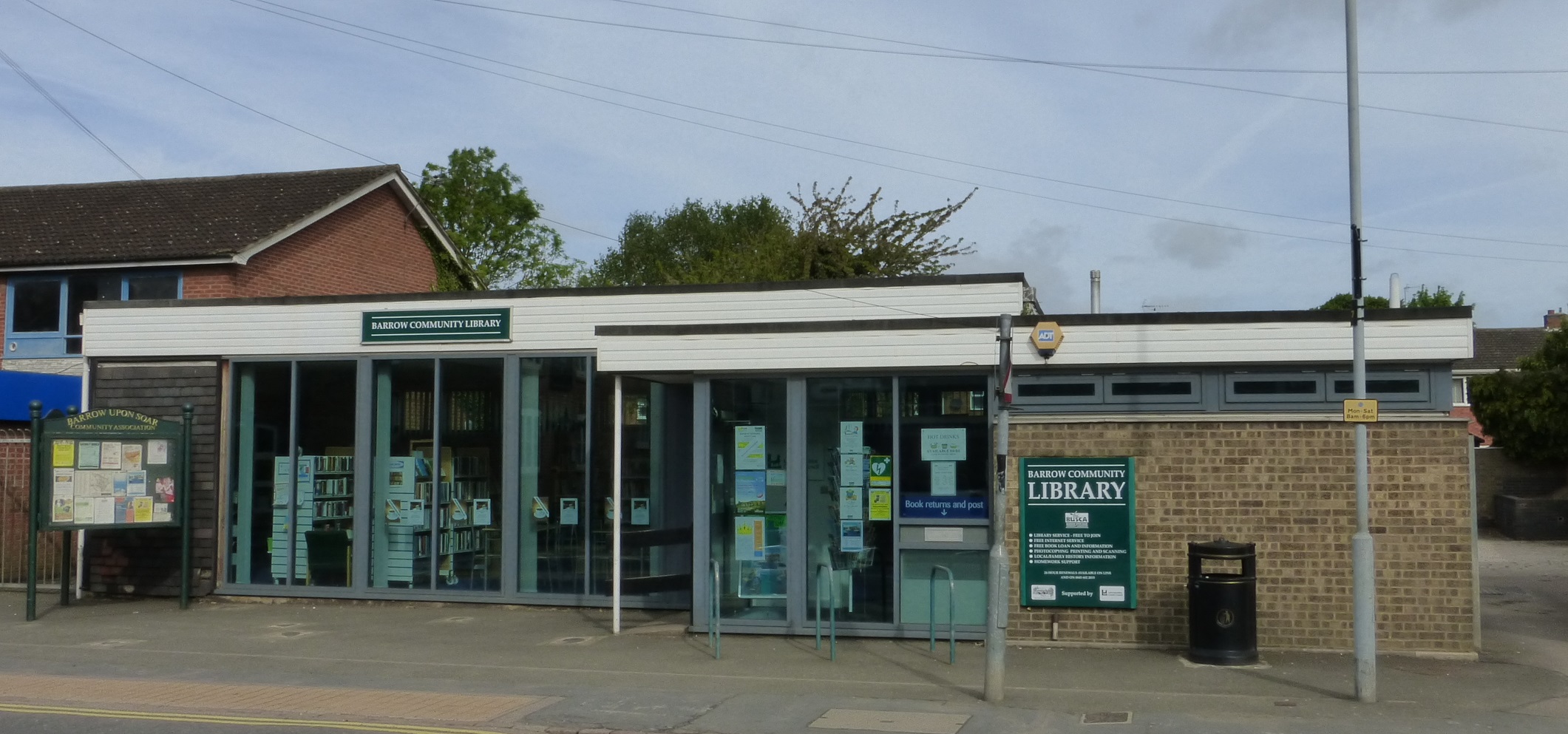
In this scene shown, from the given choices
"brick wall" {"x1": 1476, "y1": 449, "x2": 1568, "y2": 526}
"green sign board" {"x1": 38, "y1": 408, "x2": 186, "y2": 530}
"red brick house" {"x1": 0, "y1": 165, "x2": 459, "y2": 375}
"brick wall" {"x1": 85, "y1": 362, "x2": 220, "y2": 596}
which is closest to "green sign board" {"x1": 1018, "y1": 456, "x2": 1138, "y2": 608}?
"green sign board" {"x1": 38, "y1": 408, "x2": 186, "y2": 530}

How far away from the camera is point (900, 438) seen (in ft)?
44.8

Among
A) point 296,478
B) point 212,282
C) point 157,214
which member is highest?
point 157,214

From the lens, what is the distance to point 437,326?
16734 millimetres

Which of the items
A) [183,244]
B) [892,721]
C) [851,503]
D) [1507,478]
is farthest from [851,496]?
[1507,478]

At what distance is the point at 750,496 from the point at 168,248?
14.4 m

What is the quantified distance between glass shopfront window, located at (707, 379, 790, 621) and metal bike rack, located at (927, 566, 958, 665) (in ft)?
5.31

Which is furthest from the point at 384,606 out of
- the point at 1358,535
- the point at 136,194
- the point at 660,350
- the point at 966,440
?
the point at 136,194

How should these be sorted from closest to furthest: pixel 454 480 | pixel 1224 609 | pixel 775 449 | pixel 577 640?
1. pixel 1224 609
2. pixel 577 640
3. pixel 775 449
4. pixel 454 480

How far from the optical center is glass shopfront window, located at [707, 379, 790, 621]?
1398cm

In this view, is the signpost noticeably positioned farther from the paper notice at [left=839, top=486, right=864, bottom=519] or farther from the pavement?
the paper notice at [left=839, top=486, right=864, bottom=519]

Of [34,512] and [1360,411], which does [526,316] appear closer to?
[34,512]

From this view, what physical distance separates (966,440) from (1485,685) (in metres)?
5.05

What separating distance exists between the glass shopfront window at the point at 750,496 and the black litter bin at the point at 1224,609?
162 inches

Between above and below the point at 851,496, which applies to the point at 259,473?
above
